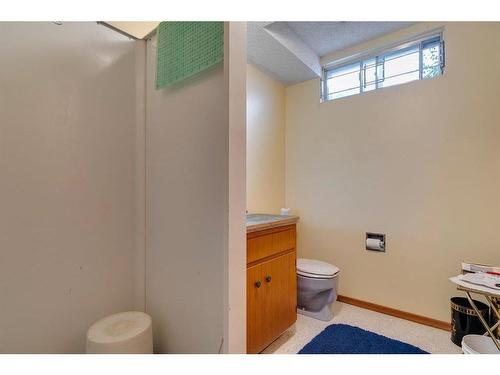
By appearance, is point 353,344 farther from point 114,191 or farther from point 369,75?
point 369,75

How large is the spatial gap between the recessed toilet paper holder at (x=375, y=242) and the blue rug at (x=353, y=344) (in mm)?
710

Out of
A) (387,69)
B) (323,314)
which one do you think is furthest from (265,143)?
(323,314)

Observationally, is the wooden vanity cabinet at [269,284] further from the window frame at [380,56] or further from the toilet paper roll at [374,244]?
the window frame at [380,56]

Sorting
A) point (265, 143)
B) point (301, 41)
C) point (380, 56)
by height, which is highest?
point (301, 41)

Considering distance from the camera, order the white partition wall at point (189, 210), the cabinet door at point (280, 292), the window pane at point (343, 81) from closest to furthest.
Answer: the white partition wall at point (189, 210) < the cabinet door at point (280, 292) < the window pane at point (343, 81)

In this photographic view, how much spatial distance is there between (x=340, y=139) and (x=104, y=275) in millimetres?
2297

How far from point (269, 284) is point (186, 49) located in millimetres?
1437

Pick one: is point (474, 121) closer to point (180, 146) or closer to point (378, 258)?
point (378, 258)

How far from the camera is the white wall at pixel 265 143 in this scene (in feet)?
7.42

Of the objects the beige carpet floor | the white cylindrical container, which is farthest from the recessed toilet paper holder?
the white cylindrical container

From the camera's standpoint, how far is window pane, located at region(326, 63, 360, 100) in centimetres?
235

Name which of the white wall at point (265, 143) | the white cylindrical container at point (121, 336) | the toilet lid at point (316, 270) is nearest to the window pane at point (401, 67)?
the white wall at point (265, 143)

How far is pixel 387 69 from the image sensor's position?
218 cm
